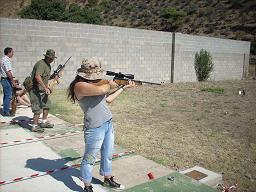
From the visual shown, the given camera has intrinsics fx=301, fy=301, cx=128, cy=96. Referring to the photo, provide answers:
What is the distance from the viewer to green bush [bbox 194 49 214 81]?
2142 centimetres

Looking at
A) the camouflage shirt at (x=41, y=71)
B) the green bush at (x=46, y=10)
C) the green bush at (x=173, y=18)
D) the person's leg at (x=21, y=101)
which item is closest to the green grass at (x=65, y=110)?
the person's leg at (x=21, y=101)

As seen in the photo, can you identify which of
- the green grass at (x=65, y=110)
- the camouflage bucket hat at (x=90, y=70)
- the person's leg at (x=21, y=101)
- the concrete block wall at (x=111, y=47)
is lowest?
the green grass at (x=65, y=110)

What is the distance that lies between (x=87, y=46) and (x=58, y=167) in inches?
415

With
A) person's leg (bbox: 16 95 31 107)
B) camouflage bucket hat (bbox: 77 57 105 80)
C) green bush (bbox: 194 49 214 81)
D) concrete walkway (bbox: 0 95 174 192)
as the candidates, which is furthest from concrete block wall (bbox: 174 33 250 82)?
camouflage bucket hat (bbox: 77 57 105 80)

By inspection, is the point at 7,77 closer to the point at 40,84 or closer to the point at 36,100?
the point at 36,100

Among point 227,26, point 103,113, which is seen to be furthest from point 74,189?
point 227,26

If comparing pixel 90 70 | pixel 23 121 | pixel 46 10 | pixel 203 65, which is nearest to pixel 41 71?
pixel 23 121

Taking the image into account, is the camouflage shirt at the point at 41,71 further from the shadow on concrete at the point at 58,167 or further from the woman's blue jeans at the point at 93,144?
the woman's blue jeans at the point at 93,144

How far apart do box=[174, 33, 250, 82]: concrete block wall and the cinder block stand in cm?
1508

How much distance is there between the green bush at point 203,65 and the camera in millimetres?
21422

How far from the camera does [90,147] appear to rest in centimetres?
381

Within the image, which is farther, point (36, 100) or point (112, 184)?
point (36, 100)

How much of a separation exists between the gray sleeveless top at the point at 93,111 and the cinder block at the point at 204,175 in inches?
77.4

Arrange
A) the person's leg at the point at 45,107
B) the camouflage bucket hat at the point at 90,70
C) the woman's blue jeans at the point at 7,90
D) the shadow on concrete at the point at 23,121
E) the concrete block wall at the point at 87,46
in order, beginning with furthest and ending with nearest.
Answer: the concrete block wall at the point at 87,46, the woman's blue jeans at the point at 7,90, the shadow on concrete at the point at 23,121, the person's leg at the point at 45,107, the camouflage bucket hat at the point at 90,70
